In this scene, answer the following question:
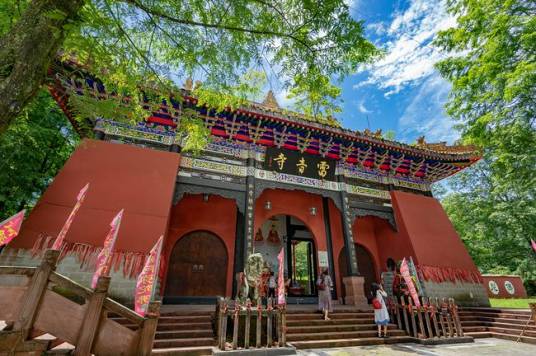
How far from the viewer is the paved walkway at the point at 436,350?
176 inches

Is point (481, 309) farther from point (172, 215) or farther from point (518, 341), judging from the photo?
point (172, 215)

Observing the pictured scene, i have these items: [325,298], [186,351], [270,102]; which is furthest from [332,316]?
[270,102]

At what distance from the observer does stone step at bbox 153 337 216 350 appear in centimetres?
430

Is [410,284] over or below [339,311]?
over

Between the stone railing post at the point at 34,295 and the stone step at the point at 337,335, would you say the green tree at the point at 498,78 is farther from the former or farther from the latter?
the stone railing post at the point at 34,295

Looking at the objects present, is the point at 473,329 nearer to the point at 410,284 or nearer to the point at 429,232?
the point at 410,284

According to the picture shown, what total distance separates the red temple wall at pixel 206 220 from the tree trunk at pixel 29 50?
6447mm

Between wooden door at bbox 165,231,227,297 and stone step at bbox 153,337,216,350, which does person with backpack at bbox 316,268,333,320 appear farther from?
wooden door at bbox 165,231,227,297

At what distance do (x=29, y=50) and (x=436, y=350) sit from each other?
7.21 m

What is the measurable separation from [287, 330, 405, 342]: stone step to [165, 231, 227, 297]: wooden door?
134 inches

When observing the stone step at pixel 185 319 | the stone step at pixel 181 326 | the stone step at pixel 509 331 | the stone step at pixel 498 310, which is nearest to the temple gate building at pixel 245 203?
the stone step at pixel 498 310

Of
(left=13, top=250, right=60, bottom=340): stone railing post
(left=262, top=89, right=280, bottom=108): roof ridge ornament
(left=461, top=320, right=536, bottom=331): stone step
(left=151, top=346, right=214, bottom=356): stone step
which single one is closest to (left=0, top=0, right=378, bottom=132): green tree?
(left=13, top=250, right=60, bottom=340): stone railing post

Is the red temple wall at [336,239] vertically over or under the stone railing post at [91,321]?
over

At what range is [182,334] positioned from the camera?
15.4 feet
